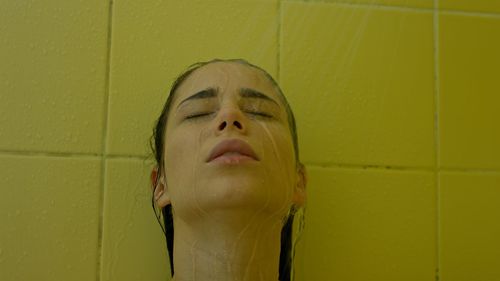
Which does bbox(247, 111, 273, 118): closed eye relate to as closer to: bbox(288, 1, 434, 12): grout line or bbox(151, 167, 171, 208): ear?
bbox(151, 167, 171, 208): ear

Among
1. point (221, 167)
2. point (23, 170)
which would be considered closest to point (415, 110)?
point (221, 167)

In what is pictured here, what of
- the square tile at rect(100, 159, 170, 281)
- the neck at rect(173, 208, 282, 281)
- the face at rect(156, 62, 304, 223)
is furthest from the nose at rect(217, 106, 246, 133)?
the square tile at rect(100, 159, 170, 281)

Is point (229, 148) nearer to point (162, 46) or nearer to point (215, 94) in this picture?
point (215, 94)

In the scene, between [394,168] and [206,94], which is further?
[394,168]

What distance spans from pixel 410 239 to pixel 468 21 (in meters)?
0.45

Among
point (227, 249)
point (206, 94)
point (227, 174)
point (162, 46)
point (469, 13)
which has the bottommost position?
point (227, 249)

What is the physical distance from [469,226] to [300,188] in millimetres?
353

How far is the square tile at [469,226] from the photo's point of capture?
2.94 ft

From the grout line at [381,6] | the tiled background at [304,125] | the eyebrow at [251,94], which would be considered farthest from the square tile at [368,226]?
the grout line at [381,6]

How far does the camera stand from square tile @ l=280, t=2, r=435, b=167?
0.91 meters

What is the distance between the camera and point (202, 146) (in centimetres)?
70

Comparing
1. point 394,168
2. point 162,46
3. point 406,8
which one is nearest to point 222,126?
point 162,46

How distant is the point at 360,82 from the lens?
93cm

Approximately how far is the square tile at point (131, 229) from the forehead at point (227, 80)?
6.7 inches
